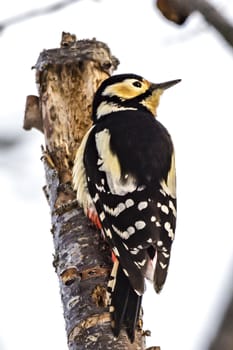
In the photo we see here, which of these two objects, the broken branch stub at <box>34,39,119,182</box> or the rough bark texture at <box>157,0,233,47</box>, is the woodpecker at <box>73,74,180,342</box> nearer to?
the broken branch stub at <box>34,39,119,182</box>

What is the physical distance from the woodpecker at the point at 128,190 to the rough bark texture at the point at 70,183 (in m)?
0.07

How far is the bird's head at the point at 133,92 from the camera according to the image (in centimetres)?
374

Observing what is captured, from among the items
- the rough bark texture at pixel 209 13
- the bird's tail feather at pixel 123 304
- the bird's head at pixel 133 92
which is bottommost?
the bird's tail feather at pixel 123 304

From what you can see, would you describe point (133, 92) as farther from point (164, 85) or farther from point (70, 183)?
point (70, 183)

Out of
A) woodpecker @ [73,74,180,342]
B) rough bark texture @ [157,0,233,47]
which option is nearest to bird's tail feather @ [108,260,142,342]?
woodpecker @ [73,74,180,342]

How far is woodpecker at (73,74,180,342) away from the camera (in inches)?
102

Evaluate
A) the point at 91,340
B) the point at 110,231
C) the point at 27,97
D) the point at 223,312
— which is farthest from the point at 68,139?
the point at 223,312

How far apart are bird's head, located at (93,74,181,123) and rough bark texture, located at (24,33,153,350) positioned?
11cm

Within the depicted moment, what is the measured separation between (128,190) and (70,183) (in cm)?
51

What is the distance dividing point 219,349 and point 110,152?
264 centimetres

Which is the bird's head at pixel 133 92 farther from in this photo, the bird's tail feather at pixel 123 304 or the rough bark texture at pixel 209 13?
the rough bark texture at pixel 209 13

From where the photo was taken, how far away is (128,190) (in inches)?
117

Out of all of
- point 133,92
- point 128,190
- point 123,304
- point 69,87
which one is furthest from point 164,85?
point 123,304

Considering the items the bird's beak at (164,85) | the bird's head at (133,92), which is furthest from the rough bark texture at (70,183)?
the bird's beak at (164,85)
